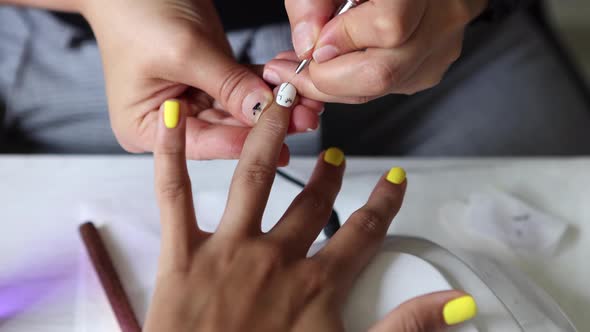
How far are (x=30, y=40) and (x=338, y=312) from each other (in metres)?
0.63

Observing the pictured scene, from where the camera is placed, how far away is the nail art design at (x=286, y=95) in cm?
52

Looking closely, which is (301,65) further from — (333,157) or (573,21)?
(573,21)

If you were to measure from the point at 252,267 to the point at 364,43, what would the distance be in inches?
8.4

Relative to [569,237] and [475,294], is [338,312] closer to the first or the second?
[475,294]

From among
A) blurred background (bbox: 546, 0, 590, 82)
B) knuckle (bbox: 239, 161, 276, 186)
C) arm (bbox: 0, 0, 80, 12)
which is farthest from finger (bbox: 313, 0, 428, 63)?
blurred background (bbox: 546, 0, 590, 82)

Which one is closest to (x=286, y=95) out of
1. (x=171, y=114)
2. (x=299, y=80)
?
(x=299, y=80)

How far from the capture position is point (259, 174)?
48 centimetres

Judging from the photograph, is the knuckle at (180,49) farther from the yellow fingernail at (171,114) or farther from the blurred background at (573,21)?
the blurred background at (573,21)

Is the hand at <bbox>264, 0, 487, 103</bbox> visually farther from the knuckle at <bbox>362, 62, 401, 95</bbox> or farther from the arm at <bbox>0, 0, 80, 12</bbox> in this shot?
the arm at <bbox>0, 0, 80, 12</bbox>

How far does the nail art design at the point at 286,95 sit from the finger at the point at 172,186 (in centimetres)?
11

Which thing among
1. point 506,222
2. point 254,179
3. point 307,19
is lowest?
point 506,222

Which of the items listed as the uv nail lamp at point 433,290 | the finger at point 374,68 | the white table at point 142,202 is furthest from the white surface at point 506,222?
the finger at point 374,68

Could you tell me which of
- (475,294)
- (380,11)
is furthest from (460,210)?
(380,11)

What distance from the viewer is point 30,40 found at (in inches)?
31.6
